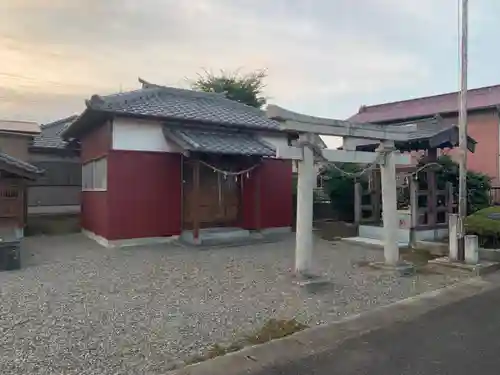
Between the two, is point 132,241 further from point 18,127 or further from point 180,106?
point 18,127

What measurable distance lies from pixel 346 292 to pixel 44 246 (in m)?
7.76

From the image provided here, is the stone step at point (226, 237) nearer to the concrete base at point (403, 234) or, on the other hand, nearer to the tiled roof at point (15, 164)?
the concrete base at point (403, 234)

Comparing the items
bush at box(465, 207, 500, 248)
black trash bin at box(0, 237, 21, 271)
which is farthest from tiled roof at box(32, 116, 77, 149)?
bush at box(465, 207, 500, 248)

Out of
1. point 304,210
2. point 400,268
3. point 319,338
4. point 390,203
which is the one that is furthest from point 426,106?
point 319,338

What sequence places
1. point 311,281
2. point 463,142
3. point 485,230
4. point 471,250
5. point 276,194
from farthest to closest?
point 276,194, point 485,230, point 463,142, point 471,250, point 311,281

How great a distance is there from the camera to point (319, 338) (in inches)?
174

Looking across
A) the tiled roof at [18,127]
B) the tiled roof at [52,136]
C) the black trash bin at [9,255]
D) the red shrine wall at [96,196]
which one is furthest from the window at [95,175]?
the tiled roof at [52,136]

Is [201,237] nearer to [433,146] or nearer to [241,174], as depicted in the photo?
[241,174]

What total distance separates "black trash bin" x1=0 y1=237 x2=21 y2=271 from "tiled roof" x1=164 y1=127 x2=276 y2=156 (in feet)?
13.3

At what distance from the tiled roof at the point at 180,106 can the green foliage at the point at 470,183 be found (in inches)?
193

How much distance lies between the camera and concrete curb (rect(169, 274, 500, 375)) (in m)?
Answer: 3.70

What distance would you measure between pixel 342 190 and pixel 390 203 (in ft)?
22.9

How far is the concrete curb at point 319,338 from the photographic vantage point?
12.1 feet

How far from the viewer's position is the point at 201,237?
10.9 m
